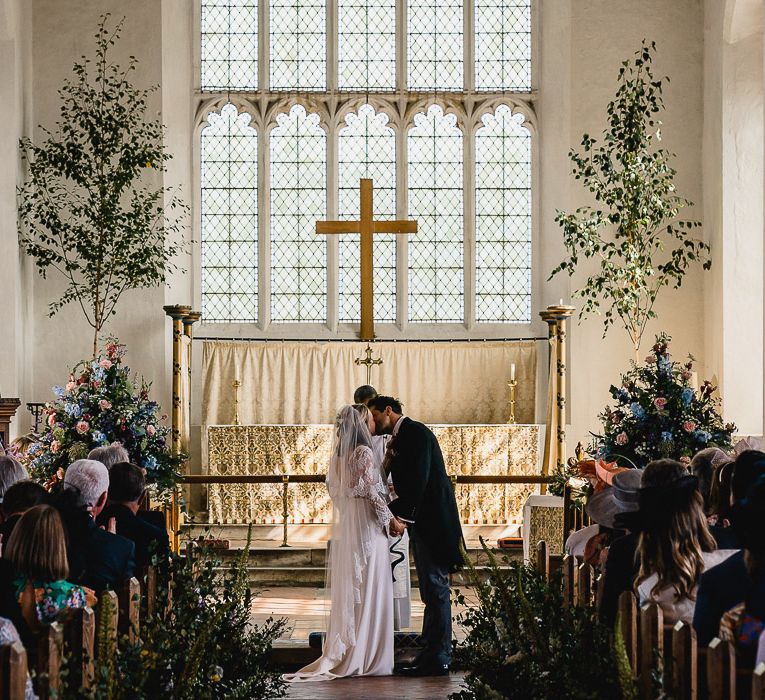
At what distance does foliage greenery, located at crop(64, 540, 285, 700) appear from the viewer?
142 inches

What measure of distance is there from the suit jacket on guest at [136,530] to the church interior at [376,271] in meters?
1.61

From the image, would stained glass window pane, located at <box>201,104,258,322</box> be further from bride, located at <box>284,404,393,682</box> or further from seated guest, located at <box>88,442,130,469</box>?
seated guest, located at <box>88,442,130,469</box>

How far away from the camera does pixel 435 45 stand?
13.4m

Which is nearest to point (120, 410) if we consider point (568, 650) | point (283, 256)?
point (568, 650)

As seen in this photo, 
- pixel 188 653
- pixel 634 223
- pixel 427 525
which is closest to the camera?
pixel 188 653

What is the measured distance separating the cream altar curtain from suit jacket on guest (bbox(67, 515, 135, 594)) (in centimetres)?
824

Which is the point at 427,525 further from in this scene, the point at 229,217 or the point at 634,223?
the point at 229,217

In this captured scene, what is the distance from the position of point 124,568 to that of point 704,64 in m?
9.35

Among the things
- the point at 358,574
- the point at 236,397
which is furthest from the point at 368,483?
the point at 236,397

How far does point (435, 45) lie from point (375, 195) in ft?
5.60

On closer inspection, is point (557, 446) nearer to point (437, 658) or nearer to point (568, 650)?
point (437, 658)

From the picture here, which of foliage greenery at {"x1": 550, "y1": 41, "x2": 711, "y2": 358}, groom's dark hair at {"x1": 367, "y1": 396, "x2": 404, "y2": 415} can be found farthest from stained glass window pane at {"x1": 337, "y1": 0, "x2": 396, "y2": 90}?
groom's dark hair at {"x1": 367, "y1": 396, "x2": 404, "y2": 415}

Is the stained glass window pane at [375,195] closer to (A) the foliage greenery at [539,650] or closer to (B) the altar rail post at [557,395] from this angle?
(B) the altar rail post at [557,395]

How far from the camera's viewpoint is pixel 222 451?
38.8 feet
